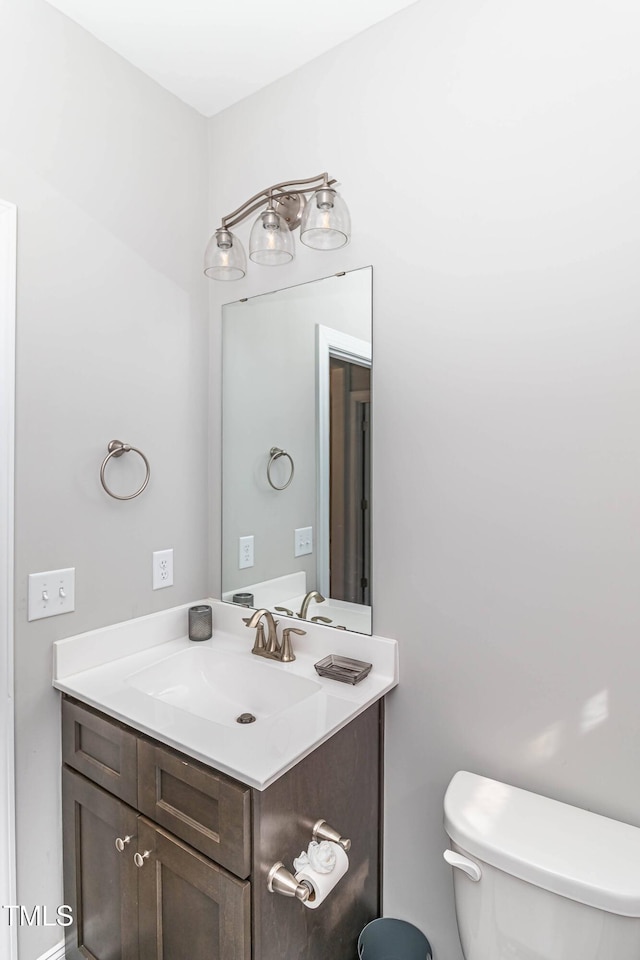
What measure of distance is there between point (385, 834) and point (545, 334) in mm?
1364

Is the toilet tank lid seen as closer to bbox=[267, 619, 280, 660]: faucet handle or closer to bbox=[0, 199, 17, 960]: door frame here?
bbox=[267, 619, 280, 660]: faucet handle

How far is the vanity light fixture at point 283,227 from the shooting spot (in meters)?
1.31

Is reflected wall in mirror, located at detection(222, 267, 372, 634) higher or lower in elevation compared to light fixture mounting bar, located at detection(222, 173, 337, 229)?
lower

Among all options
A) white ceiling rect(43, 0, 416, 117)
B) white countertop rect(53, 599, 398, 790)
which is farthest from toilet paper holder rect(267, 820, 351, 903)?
white ceiling rect(43, 0, 416, 117)

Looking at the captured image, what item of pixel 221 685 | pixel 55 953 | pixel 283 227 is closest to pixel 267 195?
pixel 283 227

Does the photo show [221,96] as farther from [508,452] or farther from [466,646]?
[466,646]

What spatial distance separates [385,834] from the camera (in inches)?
56.7

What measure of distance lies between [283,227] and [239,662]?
124 cm

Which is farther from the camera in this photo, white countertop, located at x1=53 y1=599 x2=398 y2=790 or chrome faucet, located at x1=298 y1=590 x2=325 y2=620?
chrome faucet, located at x1=298 y1=590 x2=325 y2=620

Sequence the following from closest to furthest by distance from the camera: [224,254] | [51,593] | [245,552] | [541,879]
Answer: [541,879]
[51,593]
[224,254]
[245,552]

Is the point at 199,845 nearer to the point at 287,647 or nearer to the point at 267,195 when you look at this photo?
the point at 287,647

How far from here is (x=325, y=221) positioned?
1.30 m

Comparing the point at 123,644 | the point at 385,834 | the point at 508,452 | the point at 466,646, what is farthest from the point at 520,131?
the point at 385,834

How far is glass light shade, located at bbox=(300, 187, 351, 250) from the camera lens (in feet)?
4.25
